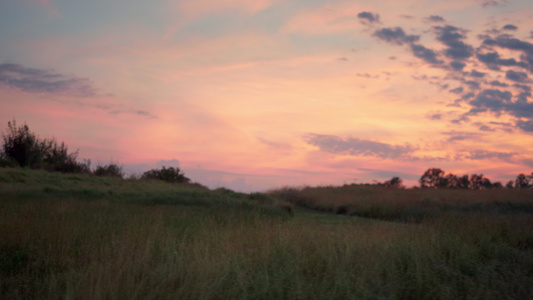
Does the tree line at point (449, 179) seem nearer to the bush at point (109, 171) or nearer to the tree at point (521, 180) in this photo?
the tree at point (521, 180)

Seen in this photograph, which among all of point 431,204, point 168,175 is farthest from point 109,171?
point 431,204

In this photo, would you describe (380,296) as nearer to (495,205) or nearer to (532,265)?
(532,265)

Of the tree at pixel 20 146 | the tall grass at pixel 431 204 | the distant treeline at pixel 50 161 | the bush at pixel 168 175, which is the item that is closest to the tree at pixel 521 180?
the distant treeline at pixel 50 161

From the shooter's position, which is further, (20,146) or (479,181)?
(479,181)

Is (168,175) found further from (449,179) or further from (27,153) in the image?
(449,179)

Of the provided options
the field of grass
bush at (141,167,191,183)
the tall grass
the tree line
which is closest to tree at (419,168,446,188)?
the tree line

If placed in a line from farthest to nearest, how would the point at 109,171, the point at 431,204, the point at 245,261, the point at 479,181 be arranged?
the point at 479,181, the point at 109,171, the point at 431,204, the point at 245,261

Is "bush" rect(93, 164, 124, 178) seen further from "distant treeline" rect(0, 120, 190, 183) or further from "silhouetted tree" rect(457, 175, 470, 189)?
"silhouetted tree" rect(457, 175, 470, 189)

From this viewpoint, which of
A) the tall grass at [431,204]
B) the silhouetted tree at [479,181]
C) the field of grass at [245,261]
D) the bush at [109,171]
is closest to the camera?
the field of grass at [245,261]

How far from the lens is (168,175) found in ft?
112

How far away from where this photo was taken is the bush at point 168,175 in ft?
111

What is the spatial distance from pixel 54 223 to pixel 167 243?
311 cm

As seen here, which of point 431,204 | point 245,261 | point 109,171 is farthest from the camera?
point 109,171

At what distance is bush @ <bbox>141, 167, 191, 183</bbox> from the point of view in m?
33.8
